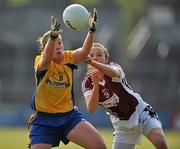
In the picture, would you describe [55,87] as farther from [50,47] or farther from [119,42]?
[119,42]

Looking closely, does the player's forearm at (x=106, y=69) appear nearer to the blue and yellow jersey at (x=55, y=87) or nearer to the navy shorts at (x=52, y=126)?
the blue and yellow jersey at (x=55, y=87)

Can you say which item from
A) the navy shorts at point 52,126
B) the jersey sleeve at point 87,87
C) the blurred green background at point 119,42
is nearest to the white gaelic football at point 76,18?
the jersey sleeve at point 87,87

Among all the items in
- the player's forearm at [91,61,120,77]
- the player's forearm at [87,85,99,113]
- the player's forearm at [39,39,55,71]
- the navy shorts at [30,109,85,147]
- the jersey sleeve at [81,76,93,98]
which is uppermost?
the player's forearm at [39,39,55,71]

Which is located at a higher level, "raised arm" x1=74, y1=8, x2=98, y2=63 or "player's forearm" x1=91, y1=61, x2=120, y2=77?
"raised arm" x1=74, y1=8, x2=98, y2=63

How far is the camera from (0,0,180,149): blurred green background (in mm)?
47719

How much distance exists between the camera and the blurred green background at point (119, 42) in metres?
47.7

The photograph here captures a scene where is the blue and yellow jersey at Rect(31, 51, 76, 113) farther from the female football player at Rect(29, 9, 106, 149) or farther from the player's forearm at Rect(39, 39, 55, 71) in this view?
the player's forearm at Rect(39, 39, 55, 71)

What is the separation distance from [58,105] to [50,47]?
101 cm

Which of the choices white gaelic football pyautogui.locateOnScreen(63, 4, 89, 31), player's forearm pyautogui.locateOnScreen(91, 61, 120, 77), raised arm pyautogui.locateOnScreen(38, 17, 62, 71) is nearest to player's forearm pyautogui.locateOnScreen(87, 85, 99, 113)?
player's forearm pyautogui.locateOnScreen(91, 61, 120, 77)

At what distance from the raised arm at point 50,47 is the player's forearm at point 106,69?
69cm

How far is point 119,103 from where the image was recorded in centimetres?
1287

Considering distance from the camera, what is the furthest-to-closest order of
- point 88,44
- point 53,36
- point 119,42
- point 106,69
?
point 119,42, point 106,69, point 88,44, point 53,36

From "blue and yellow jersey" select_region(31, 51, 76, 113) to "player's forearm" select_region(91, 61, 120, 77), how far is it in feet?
1.28

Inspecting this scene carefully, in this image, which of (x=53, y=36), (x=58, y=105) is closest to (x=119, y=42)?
(x=58, y=105)
